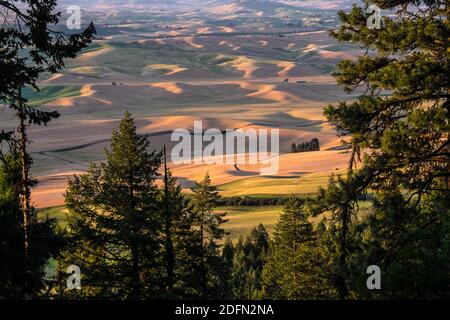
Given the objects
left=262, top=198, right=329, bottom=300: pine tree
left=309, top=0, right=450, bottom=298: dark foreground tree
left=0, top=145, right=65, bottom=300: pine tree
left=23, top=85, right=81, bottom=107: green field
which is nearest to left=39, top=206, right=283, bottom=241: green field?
left=262, top=198, right=329, bottom=300: pine tree

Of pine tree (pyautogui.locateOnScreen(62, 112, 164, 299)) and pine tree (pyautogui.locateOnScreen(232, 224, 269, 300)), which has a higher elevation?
pine tree (pyautogui.locateOnScreen(62, 112, 164, 299))

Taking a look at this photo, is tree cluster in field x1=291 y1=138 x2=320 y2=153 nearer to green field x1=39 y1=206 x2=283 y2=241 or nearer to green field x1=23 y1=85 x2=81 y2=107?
green field x1=39 y1=206 x2=283 y2=241

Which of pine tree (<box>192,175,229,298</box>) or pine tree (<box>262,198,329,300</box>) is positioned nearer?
pine tree (<box>192,175,229,298</box>)

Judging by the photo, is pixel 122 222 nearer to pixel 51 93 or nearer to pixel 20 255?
pixel 20 255

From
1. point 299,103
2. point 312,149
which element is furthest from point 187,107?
point 312,149

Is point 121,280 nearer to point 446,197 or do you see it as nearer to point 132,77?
point 446,197

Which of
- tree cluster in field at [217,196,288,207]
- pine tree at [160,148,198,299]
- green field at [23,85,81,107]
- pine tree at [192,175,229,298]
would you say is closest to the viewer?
pine tree at [160,148,198,299]
